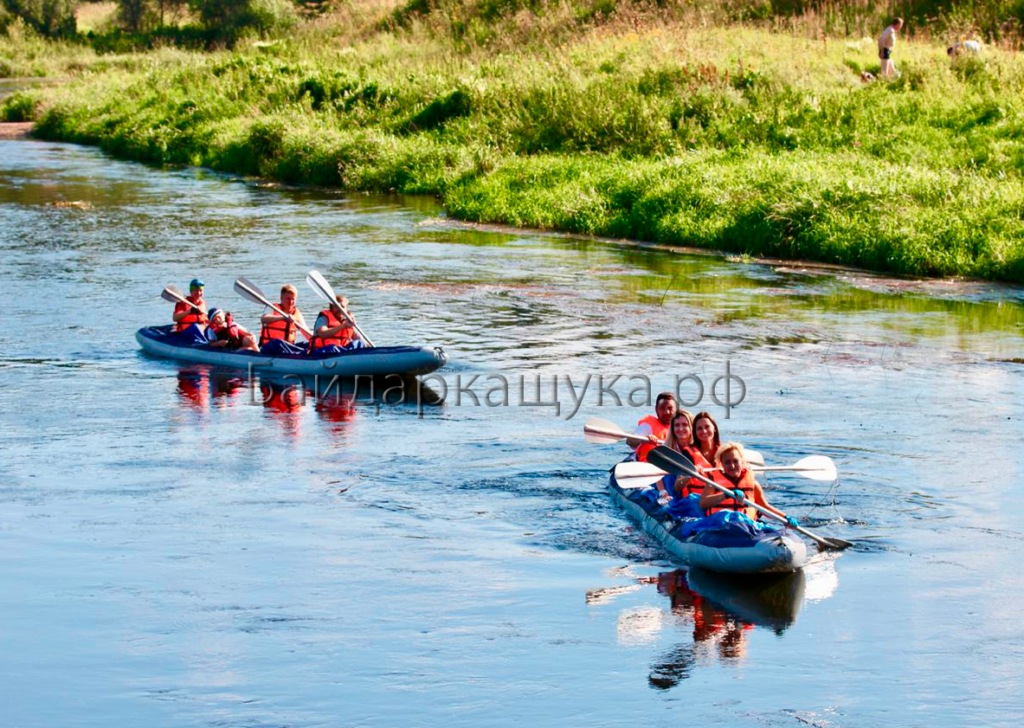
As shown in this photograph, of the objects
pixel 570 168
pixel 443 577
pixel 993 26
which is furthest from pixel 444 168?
pixel 443 577

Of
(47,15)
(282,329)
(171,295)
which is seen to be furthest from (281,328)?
(47,15)

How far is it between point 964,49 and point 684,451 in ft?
66.0

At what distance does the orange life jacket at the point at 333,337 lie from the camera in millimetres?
16094

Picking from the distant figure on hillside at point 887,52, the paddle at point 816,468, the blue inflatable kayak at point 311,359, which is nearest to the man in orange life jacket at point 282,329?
the blue inflatable kayak at point 311,359

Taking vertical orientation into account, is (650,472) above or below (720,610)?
above

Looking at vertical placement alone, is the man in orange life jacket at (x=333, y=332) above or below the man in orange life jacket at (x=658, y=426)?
above

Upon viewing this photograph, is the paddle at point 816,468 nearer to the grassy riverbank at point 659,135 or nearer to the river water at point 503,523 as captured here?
the river water at point 503,523

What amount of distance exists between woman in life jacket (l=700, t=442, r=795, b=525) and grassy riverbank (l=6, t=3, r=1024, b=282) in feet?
38.7

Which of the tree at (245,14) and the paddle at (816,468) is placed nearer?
the paddle at (816,468)

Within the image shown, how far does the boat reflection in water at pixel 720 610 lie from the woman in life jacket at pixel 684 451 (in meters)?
0.85

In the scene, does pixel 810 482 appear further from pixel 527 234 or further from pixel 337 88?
pixel 337 88

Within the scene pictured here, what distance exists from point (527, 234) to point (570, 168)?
2369mm

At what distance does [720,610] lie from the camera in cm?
954

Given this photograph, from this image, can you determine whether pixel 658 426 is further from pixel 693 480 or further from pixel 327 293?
pixel 327 293
